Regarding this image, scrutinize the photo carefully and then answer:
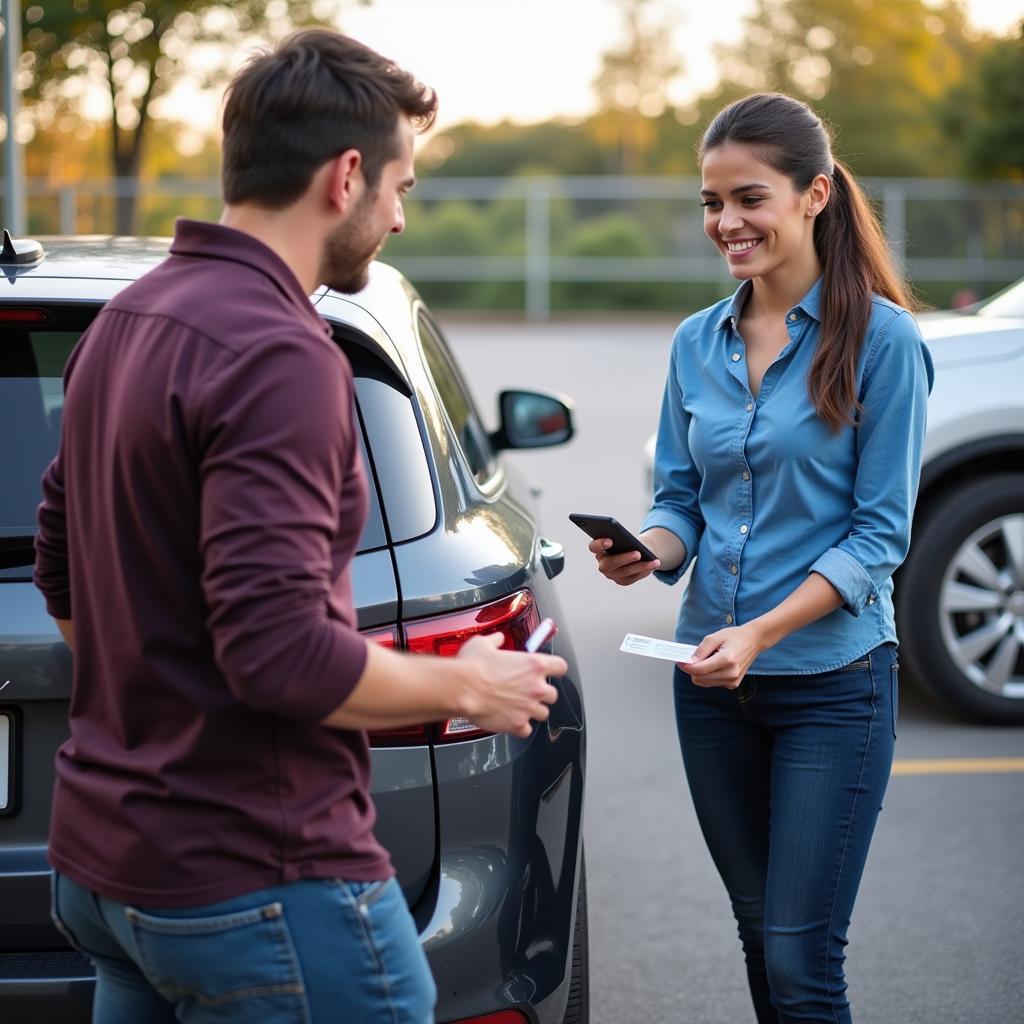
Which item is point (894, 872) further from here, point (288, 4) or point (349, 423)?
point (288, 4)

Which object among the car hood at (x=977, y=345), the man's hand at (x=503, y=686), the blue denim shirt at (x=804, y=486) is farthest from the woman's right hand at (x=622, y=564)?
the car hood at (x=977, y=345)

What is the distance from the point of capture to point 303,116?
5.50 ft

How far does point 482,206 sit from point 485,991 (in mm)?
Answer: 26475

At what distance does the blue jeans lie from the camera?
1.64m

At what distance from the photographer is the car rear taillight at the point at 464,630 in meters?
2.39

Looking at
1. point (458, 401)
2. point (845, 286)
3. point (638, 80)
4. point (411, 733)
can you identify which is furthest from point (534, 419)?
point (638, 80)

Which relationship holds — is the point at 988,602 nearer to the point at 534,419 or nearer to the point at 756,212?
the point at 534,419

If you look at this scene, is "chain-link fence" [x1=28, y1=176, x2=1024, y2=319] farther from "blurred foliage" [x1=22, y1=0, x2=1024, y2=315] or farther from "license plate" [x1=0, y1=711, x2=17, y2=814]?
"license plate" [x1=0, y1=711, x2=17, y2=814]

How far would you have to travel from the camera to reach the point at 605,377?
60.3 feet

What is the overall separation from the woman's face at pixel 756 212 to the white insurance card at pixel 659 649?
0.67m

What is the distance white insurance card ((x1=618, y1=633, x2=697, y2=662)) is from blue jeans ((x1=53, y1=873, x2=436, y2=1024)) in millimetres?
802

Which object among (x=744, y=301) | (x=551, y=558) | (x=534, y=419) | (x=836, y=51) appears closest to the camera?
(x=744, y=301)

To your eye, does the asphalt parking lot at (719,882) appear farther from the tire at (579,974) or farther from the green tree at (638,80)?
the green tree at (638,80)

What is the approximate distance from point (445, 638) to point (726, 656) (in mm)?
456
